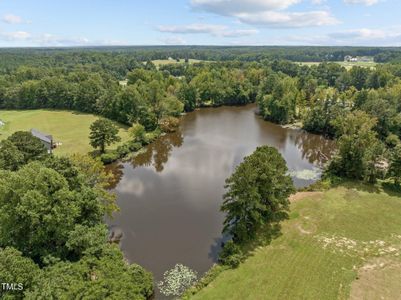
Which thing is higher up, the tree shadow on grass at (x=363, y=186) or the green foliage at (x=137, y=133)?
the green foliage at (x=137, y=133)

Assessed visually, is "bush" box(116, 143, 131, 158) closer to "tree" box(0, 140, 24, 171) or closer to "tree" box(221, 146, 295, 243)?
"tree" box(0, 140, 24, 171)

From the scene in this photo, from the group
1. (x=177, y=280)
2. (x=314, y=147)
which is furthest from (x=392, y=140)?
(x=177, y=280)

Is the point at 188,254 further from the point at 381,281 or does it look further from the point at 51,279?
the point at 381,281

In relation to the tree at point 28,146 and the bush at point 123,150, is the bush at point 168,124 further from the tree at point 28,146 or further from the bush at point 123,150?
the tree at point 28,146

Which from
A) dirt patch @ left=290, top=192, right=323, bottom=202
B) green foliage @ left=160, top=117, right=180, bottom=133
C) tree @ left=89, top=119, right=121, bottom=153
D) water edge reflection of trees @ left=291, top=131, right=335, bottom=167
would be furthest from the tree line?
green foliage @ left=160, top=117, right=180, bottom=133

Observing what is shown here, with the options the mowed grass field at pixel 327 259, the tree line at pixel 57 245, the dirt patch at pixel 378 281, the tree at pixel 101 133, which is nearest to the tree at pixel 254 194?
the mowed grass field at pixel 327 259

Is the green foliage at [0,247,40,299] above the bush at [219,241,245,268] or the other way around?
above

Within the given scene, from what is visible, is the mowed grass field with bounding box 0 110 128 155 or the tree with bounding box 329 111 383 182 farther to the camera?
the mowed grass field with bounding box 0 110 128 155

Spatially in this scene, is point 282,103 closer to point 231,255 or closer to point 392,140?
point 392,140
